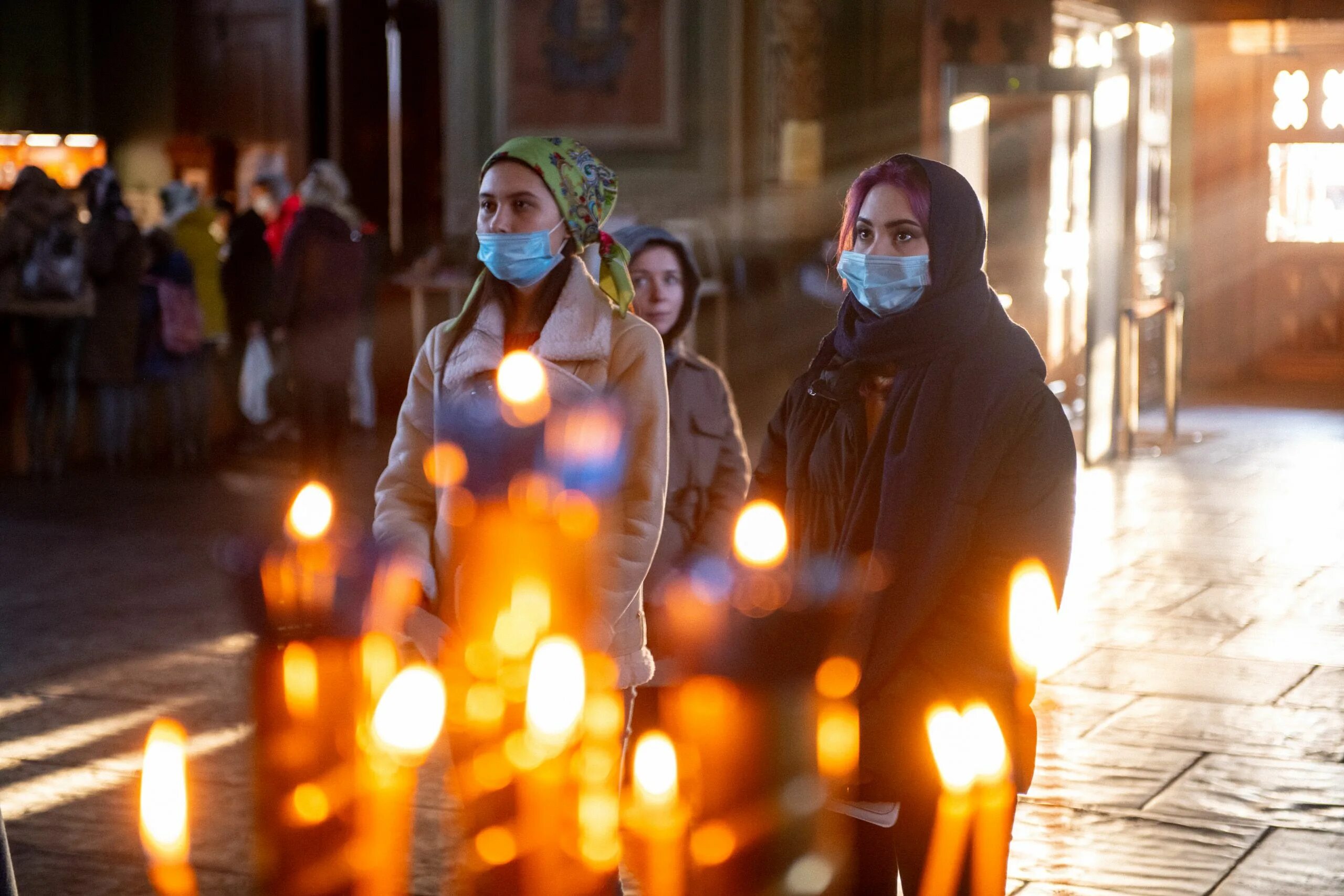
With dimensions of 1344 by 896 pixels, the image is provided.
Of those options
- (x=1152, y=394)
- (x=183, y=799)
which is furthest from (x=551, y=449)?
(x=1152, y=394)

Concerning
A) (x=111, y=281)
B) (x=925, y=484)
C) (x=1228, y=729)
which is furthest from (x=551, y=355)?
(x=111, y=281)

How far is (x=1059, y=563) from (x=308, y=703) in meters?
1.13

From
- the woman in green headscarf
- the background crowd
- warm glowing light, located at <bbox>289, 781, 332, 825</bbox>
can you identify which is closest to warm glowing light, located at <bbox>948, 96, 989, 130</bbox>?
the background crowd

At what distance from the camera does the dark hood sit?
172 inches

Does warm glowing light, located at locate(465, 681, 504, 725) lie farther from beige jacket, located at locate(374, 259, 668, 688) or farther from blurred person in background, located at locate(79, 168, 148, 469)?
blurred person in background, located at locate(79, 168, 148, 469)

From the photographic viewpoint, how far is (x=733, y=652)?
2.54 m

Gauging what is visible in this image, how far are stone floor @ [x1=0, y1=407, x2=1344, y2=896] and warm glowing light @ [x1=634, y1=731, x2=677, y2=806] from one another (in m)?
0.49

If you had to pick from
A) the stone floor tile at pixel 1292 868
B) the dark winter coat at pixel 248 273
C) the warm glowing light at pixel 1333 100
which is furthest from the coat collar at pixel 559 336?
the warm glowing light at pixel 1333 100

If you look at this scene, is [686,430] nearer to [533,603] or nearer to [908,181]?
[533,603]

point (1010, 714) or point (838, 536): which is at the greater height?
point (838, 536)

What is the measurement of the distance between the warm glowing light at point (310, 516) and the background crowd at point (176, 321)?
6515 millimetres

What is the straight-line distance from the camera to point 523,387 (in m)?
3.03

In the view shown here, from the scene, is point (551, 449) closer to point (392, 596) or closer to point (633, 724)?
point (392, 596)

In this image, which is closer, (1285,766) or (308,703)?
(308,703)
